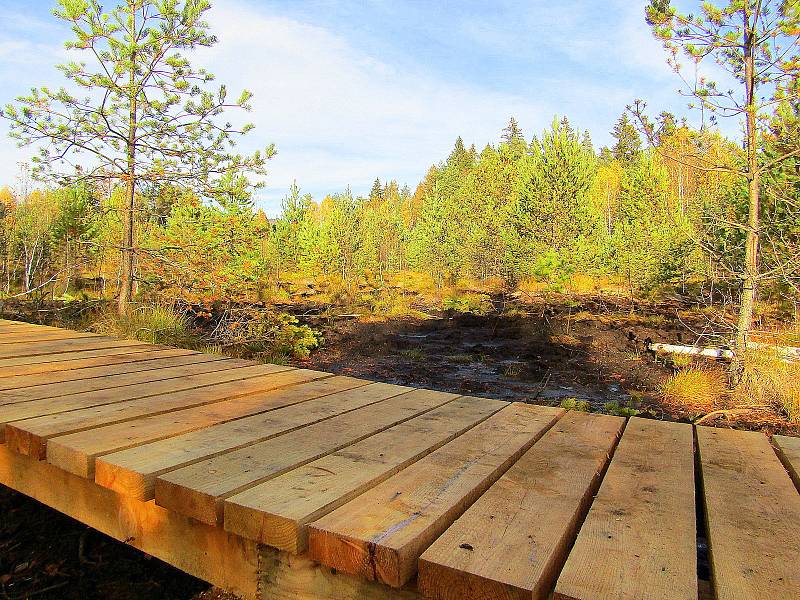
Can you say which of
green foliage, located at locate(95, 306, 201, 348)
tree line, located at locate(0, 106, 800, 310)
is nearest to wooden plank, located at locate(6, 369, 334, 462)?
green foliage, located at locate(95, 306, 201, 348)

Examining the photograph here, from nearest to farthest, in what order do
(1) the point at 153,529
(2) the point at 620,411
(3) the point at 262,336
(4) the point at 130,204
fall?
(1) the point at 153,529
(2) the point at 620,411
(4) the point at 130,204
(3) the point at 262,336

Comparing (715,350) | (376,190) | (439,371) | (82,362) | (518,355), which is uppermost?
(376,190)

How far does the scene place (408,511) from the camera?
1189 mm

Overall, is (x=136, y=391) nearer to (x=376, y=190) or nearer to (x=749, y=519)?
(x=749, y=519)

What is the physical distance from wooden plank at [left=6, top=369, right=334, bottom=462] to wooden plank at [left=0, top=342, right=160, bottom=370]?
1.08m

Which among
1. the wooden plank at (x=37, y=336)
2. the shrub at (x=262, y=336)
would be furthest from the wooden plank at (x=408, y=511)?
the shrub at (x=262, y=336)

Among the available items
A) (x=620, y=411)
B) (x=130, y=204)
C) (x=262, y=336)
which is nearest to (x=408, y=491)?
(x=620, y=411)

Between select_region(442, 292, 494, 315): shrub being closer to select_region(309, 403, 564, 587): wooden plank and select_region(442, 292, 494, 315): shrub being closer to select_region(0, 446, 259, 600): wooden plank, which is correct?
select_region(309, 403, 564, 587): wooden plank

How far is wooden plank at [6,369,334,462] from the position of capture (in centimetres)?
160

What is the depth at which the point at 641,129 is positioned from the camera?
5.92 metres

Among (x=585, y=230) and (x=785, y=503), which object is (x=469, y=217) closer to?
(x=585, y=230)

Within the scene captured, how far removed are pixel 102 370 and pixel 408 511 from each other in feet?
7.88

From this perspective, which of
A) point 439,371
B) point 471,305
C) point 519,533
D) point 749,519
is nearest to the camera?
point 519,533

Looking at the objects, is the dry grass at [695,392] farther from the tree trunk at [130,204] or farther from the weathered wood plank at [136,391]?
the tree trunk at [130,204]
